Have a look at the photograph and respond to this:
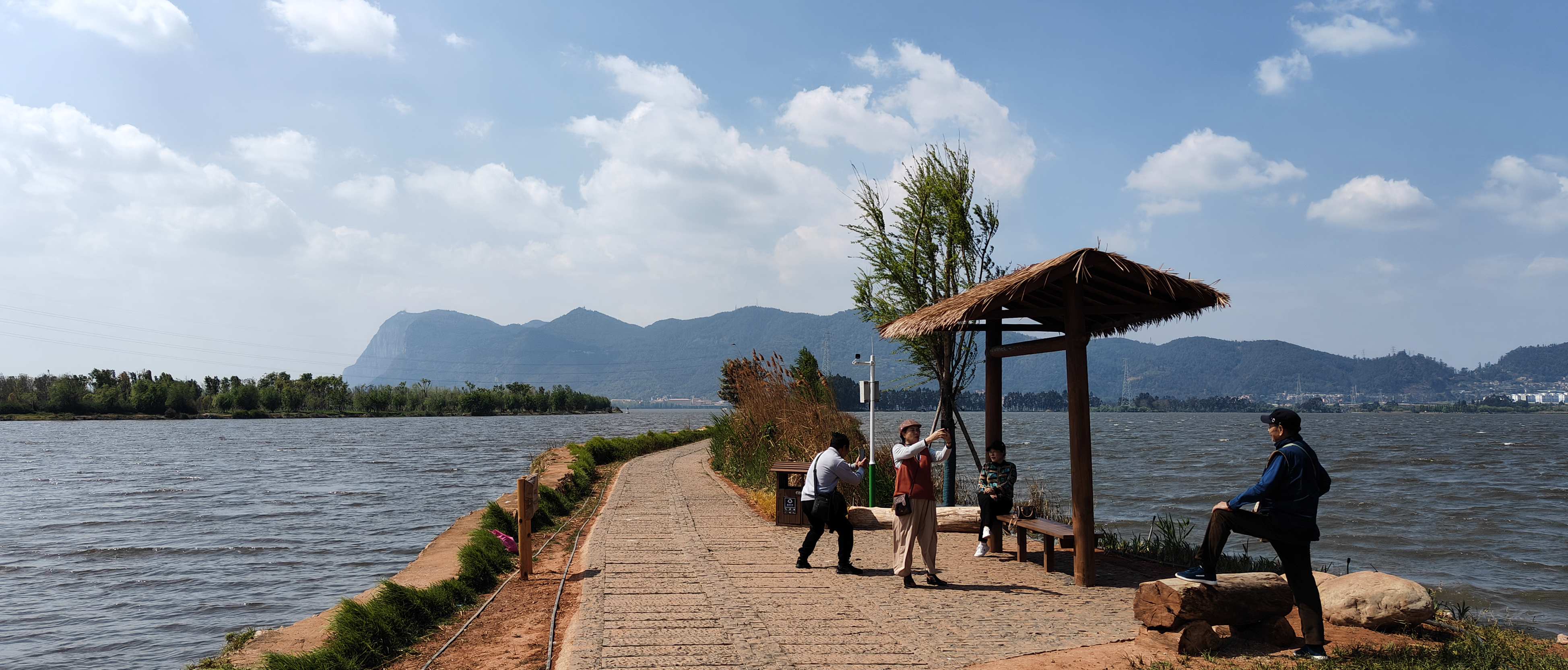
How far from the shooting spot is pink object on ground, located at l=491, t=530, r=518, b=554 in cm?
1181

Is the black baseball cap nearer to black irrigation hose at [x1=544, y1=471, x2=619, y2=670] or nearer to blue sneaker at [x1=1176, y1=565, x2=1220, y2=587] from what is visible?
blue sneaker at [x1=1176, y1=565, x2=1220, y2=587]

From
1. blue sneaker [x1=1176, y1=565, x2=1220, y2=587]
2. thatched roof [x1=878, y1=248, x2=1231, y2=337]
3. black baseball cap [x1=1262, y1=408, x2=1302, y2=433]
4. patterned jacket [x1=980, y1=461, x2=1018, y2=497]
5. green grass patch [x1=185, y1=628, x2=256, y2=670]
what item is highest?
thatched roof [x1=878, y1=248, x2=1231, y2=337]

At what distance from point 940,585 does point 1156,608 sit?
252 cm

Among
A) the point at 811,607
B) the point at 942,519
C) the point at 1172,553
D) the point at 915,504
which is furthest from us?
the point at 942,519

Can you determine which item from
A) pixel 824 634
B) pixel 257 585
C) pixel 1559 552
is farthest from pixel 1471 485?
pixel 257 585

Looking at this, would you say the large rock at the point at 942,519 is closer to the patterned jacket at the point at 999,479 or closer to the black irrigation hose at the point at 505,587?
the patterned jacket at the point at 999,479

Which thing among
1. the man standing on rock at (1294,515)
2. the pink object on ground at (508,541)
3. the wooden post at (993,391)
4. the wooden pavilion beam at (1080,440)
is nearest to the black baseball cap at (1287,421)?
the man standing on rock at (1294,515)

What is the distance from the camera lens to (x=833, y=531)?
9211mm

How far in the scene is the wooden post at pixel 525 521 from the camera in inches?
378

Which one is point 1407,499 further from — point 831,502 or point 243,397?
point 243,397

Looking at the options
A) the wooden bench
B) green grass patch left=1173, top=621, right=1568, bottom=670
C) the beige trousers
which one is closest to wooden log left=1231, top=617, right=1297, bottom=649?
green grass patch left=1173, top=621, right=1568, bottom=670

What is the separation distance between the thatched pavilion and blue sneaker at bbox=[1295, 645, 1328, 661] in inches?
85.4

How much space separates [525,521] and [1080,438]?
5851 mm

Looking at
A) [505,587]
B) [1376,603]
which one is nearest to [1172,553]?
[1376,603]
